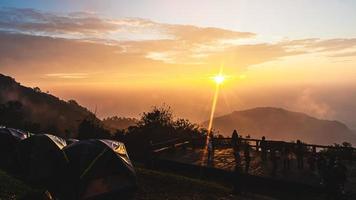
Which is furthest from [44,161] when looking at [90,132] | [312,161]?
[90,132]

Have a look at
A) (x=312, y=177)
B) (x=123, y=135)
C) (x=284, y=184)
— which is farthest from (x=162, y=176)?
(x=123, y=135)

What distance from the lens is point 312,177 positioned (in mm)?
22766

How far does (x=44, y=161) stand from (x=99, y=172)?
107 inches

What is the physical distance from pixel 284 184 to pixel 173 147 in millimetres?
12336

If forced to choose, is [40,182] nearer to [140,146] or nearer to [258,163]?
[258,163]

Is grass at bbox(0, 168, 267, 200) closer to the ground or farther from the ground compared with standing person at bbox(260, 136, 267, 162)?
closer to the ground

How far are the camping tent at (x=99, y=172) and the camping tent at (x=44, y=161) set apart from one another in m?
0.53

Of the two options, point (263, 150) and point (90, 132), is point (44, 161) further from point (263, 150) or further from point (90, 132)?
point (90, 132)

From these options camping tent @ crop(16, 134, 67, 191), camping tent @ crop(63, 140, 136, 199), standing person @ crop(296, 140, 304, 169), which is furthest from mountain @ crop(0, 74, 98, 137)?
camping tent @ crop(63, 140, 136, 199)

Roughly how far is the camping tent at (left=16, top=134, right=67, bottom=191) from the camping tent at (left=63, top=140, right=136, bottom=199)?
1.73 feet

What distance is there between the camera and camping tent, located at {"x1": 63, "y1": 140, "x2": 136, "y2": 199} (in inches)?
612

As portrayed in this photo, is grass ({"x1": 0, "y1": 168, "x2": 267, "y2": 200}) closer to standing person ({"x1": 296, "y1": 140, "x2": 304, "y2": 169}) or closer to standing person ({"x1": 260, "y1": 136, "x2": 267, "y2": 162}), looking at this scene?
standing person ({"x1": 296, "y1": 140, "x2": 304, "y2": 169})

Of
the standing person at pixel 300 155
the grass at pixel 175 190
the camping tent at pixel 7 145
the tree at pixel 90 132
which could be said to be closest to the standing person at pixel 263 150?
the standing person at pixel 300 155

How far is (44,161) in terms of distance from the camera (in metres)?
17.0
